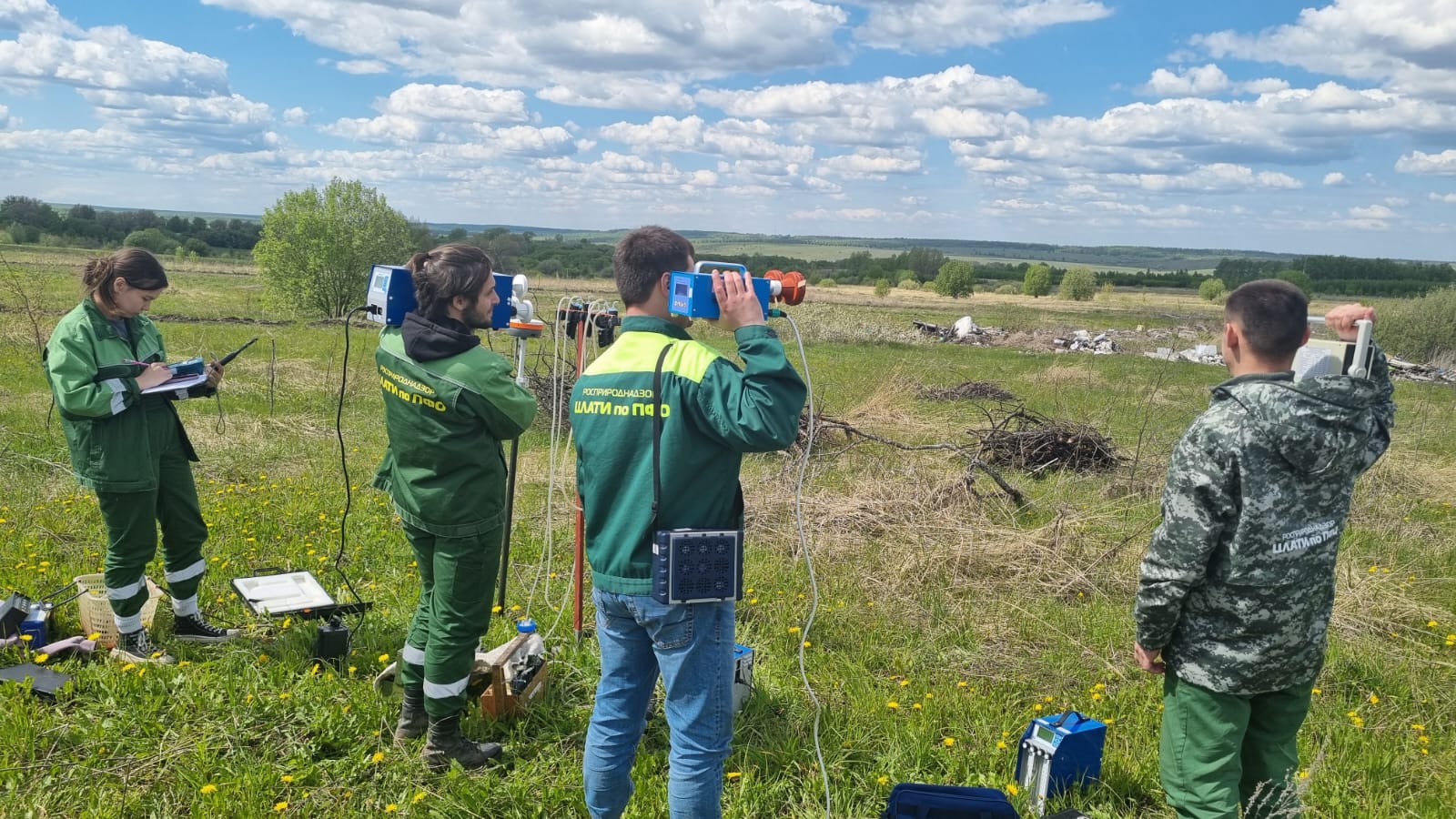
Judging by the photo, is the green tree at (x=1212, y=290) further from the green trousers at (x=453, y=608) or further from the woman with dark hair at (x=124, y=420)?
the woman with dark hair at (x=124, y=420)

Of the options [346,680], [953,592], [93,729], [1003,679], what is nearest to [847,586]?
[953,592]

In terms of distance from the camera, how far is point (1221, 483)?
2686 millimetres

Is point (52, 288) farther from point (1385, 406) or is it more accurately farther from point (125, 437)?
point (1385, 406)

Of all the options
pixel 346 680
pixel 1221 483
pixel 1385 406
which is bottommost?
pixel 346 680

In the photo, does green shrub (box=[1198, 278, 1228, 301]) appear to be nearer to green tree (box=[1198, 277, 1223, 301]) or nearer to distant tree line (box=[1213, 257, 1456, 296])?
green tree (box=[1198, 277, 1223, 301])

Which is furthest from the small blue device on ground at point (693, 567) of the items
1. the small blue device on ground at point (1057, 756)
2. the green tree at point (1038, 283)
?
the green tree at point (1038, 283)

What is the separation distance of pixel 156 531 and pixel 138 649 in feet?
2.02

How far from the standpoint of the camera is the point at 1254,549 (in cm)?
272

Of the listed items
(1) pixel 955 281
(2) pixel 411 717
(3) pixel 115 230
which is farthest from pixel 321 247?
(3) pixel 115 230

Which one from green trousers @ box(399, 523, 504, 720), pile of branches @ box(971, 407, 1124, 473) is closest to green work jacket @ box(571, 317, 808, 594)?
green trousers @ box(399, 523, 504, 720)

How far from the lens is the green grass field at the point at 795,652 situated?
139 inches

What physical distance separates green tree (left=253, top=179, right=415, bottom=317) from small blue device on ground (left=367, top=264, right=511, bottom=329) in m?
29.5

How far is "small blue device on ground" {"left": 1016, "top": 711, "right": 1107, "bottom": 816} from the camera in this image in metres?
3.50

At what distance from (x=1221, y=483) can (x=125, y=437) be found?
4.68 metres
